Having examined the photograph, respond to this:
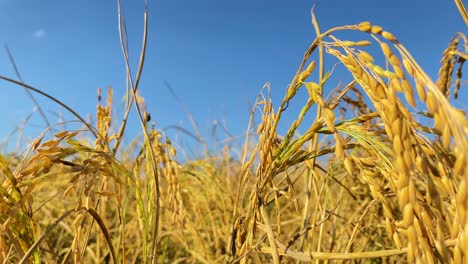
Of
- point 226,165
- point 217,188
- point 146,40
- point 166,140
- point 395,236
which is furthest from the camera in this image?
point 226,165

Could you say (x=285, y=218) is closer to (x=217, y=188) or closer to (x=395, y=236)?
(x=217, y=188)

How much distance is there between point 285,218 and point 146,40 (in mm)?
2295

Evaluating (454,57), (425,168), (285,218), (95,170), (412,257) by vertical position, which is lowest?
(412,257)

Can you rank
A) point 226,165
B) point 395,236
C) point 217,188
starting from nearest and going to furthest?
point 395,236 < point 217,188 < point 226,165

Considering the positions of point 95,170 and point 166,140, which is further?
point 166,140

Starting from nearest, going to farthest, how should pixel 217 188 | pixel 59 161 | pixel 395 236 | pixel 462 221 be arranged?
pixel 462 221 → pixel 395 236 → pixel 59 161 → pixel 217 188

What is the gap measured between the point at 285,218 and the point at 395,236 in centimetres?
243

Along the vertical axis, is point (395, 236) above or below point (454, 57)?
below

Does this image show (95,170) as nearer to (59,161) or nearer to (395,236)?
(59,161)

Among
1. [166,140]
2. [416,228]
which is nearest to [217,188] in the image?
[166,140]

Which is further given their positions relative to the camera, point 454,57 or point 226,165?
point 226,165

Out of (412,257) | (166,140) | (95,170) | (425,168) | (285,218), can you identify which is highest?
(285,218)

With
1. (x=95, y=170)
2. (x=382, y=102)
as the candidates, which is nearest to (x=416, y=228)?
(x=382, y=102)

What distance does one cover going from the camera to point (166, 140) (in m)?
1.46
